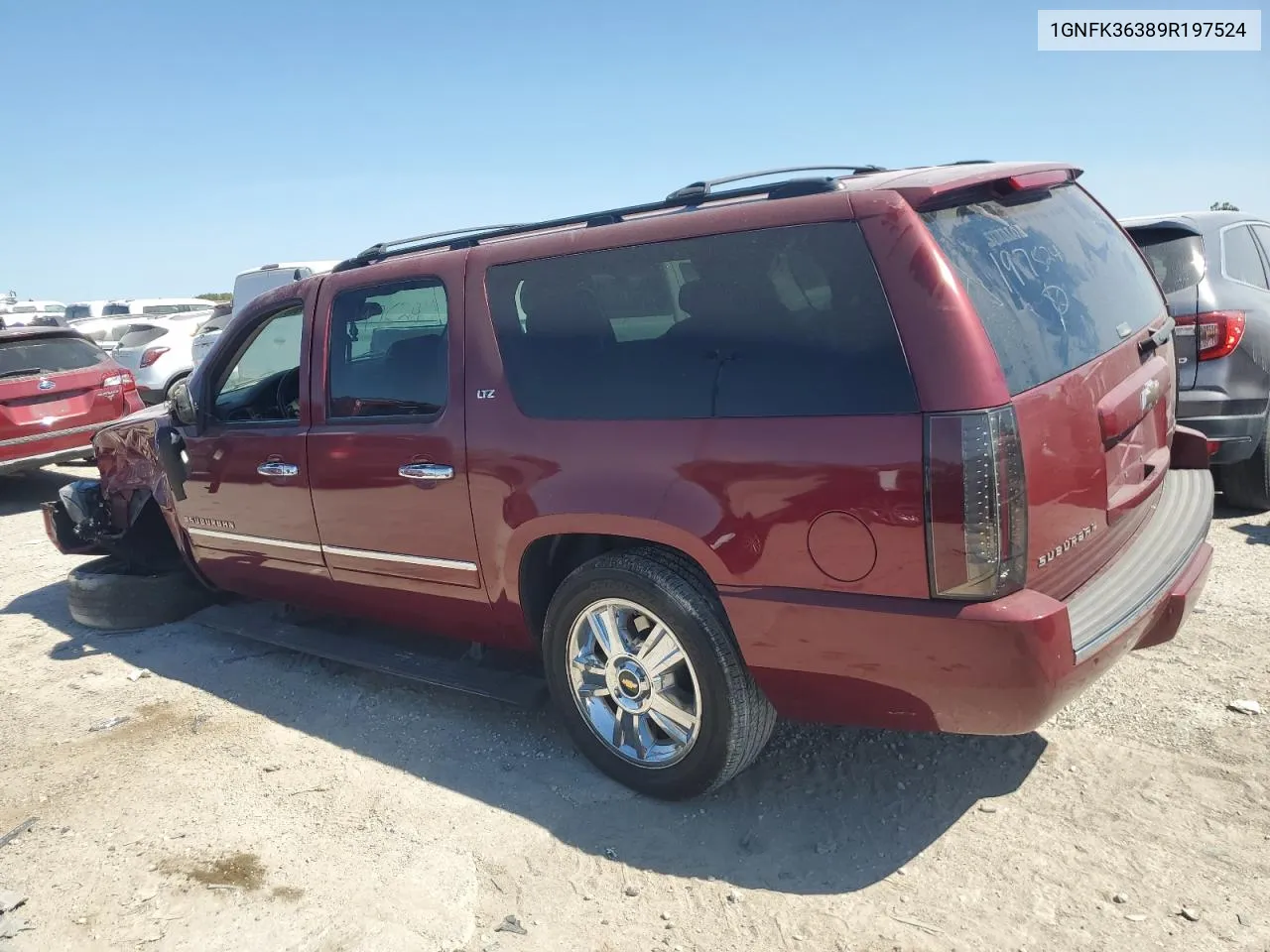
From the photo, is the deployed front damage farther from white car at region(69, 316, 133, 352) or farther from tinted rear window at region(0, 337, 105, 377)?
white car at region(69, 316, 133, 352)

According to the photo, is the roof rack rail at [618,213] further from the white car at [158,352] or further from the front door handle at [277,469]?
the white car at [158,352]

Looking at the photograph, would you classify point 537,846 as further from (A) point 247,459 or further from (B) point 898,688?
(A) point 247,459

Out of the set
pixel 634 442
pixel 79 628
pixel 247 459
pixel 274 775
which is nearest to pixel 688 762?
pixel 634 442

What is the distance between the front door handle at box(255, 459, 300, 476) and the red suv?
95mm

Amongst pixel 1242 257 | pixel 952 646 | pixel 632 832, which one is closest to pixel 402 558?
pixel 632 832

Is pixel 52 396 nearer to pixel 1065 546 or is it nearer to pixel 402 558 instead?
pixel 402 558

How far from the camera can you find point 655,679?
3.06 meters

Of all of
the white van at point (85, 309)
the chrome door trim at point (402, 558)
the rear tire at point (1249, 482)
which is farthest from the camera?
the white van at point (85, 309)

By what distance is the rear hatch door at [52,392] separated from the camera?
859cm

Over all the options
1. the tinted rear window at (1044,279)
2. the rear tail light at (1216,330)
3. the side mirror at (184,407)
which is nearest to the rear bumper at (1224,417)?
the rear tail light at (1216,330)

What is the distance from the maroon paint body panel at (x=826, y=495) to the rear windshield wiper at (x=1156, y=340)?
0.03m

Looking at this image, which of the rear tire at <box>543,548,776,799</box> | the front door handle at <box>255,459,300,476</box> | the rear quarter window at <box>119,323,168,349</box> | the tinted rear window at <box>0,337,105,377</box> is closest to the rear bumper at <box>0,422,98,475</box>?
the tinted rear window at <box>0,337,105,377</box>

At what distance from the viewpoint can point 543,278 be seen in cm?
329

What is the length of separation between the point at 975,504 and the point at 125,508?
4906 mm
